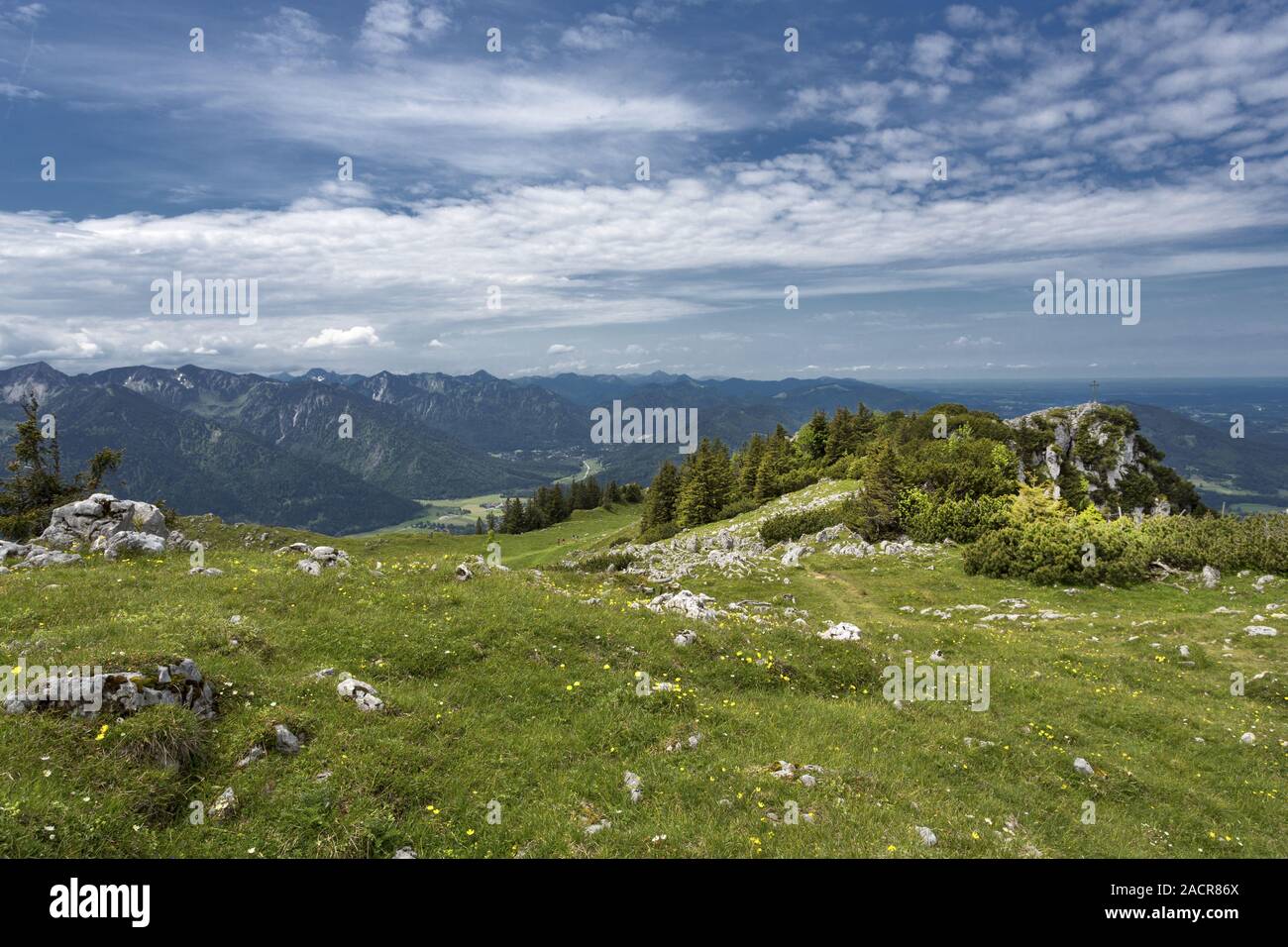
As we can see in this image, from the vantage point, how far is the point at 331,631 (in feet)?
54.3

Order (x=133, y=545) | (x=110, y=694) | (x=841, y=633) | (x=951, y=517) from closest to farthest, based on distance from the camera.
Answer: (x=110, y=694) → (x=841, y=633) → (x=133, y=545) → (x=951, y=517)

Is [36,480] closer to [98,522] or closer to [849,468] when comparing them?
[98,522]

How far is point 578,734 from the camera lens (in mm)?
13242

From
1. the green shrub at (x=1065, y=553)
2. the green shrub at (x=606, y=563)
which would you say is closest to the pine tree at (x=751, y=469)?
the green shrub at (x=606, y=563)

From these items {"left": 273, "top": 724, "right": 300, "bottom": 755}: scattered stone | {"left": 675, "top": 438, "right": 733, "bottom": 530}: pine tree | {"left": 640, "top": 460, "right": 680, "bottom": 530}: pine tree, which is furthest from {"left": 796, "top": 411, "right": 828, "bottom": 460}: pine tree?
{"left": 273, "top": 724, "right": 300, "bottom": 755}: scattered stone

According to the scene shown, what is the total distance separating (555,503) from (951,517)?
10204cm

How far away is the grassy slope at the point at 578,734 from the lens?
371 inches

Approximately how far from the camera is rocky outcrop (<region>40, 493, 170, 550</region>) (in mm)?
23919

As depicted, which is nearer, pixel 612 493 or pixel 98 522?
pixel 98 522

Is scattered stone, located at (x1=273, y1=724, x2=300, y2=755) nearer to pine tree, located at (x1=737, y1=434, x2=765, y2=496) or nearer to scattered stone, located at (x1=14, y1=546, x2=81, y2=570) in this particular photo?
scattered stone, located at (x1=14, y1=546, x2=81, y2=570)

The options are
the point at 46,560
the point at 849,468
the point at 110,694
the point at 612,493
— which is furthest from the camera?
the point at 612,493

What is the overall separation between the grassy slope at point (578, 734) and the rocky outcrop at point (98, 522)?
4.35 meters

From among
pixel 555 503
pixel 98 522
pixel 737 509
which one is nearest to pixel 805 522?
pixel 737 509
